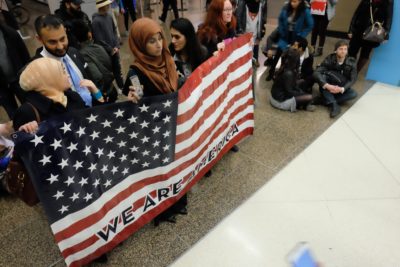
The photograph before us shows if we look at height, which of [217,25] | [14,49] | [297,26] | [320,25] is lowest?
[320,25]

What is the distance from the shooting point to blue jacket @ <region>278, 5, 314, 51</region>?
4.61 metres

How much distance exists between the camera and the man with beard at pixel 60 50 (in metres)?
2.31

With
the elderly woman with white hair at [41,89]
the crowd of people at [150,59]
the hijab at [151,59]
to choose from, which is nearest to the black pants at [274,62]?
the crowd of people at [150,59]

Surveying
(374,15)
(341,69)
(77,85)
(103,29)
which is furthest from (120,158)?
(374,15)

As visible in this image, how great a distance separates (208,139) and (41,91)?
1.40m

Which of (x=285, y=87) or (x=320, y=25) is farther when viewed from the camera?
(x=320, y=25)

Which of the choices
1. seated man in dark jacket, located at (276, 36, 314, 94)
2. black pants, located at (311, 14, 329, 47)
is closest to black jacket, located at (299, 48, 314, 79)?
seated man in dark jacket, located at (276, 36, 314, 94)

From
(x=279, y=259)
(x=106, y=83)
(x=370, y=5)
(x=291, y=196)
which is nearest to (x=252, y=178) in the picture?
(x=291, y=196)

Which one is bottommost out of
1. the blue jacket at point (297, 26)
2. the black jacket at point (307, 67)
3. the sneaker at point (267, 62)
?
the sneaker at point (267, 62)

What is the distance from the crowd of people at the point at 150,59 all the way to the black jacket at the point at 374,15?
0.01 meters

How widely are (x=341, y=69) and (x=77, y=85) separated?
3.62 m

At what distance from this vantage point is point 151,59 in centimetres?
217

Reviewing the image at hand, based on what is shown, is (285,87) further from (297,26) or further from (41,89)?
(41,89)

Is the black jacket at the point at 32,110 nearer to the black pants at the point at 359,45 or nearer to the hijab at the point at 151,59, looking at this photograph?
the hijab at the point at 151,59
